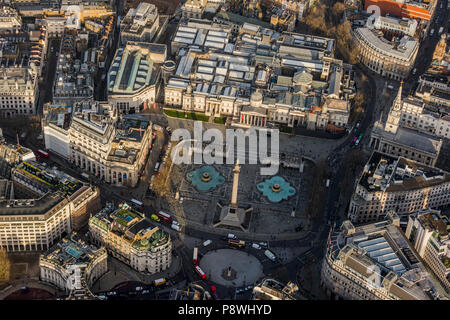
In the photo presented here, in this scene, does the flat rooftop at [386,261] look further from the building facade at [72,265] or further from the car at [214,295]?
the building facade at [72,265]

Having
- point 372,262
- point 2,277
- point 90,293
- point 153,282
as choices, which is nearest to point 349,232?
point 372,262

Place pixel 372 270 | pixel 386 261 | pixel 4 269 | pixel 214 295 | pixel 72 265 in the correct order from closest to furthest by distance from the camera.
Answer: pixel 372 270 → pixel 72 265 → pixel 386 261 → pixel 4 269 → pixel 214 295

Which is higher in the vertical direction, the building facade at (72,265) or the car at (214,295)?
the building facade at (72,265)

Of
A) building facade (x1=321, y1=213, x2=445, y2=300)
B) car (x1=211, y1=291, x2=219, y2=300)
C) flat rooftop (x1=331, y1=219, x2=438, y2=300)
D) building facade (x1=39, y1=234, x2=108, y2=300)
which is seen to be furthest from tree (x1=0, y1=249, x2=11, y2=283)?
flat rooftop (x1=331, y1=219, x2=438, y2=300)

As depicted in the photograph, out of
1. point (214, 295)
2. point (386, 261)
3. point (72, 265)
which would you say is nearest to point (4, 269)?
point (72, 265)

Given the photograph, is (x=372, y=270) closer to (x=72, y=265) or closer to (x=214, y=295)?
(x=214, y=295)

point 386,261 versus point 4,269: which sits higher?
point 386,261

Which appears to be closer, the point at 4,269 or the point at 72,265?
the point at 72,265

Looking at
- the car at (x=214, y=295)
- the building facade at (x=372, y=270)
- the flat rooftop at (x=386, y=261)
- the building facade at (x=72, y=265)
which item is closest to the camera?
the building facade at (x=372, y=270)

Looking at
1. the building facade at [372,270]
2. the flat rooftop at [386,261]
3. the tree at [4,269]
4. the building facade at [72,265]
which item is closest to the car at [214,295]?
the building facade at [372,270]

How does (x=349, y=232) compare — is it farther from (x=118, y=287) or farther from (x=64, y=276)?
(x=64, y=276)

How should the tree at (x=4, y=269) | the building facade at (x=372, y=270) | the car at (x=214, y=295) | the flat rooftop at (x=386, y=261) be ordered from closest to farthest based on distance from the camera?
the building facade at (x=372, y=270), the flat rooftop at (x=386, y=261), the tree at (x=4, y=269), the car at (x=214, y=295)

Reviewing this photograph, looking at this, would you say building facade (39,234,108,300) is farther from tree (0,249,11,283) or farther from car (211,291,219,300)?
car (211,291,219,300)
